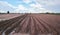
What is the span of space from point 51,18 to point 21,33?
1.49 feet

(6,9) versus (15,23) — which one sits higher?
(6,9)

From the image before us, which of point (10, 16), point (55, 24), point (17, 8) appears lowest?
point (55, 24)

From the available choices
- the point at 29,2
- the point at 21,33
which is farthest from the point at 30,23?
the point at 29,2

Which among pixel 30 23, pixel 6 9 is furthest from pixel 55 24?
pixel 6 9

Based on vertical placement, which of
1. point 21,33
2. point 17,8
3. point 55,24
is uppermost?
point 17,8

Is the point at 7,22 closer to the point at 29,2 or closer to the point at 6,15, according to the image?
the point at 6,15

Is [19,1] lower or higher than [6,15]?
higher

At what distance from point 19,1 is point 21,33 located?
17.3 inches

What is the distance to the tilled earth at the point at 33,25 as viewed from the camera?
1680 mm

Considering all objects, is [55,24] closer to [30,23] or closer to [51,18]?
[51,18]

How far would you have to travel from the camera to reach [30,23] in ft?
5.61

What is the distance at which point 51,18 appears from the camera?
Answer: 1.69 metres

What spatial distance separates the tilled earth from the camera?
1680mm

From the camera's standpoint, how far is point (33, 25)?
1.70 metres
